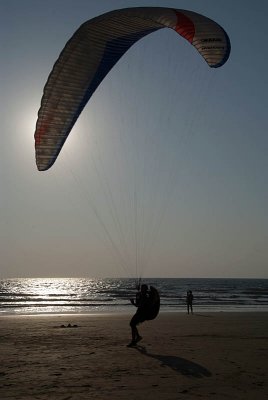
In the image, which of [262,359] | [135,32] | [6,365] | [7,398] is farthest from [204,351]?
[135,32]

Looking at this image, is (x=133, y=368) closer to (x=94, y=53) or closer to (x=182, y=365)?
(x=182, y=365)

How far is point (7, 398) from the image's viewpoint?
641cm

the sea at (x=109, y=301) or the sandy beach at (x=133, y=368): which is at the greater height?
the sandy beach at (x=133, y=368)

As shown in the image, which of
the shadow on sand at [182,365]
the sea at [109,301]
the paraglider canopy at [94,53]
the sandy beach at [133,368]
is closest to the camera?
the sandy beach at [133,368]

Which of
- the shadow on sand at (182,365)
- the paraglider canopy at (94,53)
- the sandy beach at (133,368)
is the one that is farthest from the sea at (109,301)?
the shadow on sand at (182,365)

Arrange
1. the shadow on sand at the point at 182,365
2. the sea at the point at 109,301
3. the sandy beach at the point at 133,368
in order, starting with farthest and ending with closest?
the sea at the point at 109,301
the shadow on sand at the point at 182,365
the sandy beach at the point at 133,368

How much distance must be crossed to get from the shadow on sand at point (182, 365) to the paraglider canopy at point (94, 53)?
6049 millimetres

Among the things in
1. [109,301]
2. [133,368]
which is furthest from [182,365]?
[109,301]

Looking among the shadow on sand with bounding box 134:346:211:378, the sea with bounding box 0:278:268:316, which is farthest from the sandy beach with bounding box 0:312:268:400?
the sea with bounding box 0:278:268:316

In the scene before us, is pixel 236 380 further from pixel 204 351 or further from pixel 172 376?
pixel 204 351

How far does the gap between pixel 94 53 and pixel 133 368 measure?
26.1 feet

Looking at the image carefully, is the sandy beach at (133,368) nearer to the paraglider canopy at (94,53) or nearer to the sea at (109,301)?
the paraglider canopy at (94,53)

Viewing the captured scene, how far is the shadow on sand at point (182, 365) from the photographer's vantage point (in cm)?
802

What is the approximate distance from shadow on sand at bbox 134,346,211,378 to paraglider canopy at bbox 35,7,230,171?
238 inches
